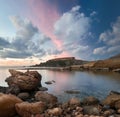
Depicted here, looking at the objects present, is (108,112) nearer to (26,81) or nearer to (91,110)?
(91,110)

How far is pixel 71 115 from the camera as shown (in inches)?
920

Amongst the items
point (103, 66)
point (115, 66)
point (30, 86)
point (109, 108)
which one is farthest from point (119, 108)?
point (103, 66)

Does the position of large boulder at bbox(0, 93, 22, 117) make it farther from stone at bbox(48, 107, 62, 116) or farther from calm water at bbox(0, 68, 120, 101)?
calm water at bbox(0, 68, 120, 101)

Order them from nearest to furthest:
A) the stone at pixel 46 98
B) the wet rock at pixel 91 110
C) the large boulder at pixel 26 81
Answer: the wet rock at pixel 91 110
the stone at pixel 46 98
the large boulder at pixel 26 81

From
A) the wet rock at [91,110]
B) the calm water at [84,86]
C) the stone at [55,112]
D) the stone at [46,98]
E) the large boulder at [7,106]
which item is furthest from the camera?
the calm water at [84,86]

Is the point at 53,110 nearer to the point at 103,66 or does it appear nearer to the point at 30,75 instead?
the point at 30,75

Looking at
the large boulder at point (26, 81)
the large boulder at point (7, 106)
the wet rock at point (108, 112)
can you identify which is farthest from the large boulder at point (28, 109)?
the large boulder at point (26, 81)

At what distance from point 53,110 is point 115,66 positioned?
138 meters

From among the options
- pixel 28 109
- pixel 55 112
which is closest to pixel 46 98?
pixel 55 112

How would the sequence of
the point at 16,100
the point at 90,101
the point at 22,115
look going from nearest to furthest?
the point at 22,115, the point at 16,100, the point at 90,101

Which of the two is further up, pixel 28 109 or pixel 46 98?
pixel 46 98

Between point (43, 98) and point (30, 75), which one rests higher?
point (30, 75)

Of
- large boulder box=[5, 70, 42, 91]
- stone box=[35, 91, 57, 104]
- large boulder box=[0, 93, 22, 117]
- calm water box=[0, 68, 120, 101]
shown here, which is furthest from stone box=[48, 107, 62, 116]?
large boulder box=[5, 70, 42, 91]

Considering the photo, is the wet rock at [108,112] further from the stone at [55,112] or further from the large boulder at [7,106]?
the large boulder at [7,106]
